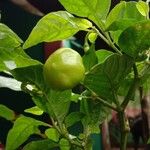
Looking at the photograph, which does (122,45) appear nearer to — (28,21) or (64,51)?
(64,51)

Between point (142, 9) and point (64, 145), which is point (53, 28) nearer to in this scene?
point (142, 9)

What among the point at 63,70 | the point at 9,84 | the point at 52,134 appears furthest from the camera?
the point at 52,134

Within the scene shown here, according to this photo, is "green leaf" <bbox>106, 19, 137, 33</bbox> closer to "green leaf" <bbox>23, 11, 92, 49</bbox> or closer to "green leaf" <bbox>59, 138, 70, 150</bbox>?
"green leaf" <bbox>23, 11, 92, 49</bbox>

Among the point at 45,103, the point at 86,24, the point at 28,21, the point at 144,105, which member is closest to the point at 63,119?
the point at 45,103

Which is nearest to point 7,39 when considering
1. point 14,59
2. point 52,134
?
point 14,59

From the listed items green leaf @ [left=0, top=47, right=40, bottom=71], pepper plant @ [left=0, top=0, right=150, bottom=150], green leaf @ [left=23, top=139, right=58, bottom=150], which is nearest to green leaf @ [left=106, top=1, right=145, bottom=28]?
pepper plant @ [left=0, top=0, right=150, bottom=150]
